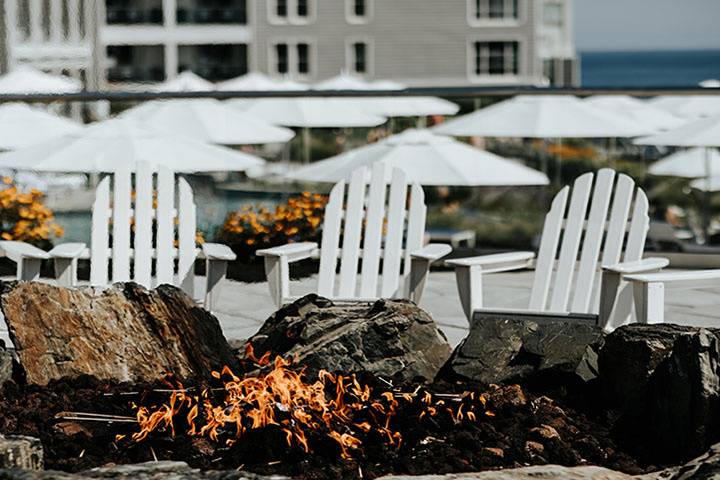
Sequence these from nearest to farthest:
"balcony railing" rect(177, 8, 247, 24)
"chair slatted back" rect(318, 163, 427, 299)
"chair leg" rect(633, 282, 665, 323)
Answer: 1. "chair leg" rect(633, 282, 665, 323)
2. "chair slatted back" rect(318, 163, 427, 299)
3. "balcony railing" rect(177, 8, 247, 24)

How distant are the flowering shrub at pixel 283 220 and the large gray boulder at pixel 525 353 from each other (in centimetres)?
397

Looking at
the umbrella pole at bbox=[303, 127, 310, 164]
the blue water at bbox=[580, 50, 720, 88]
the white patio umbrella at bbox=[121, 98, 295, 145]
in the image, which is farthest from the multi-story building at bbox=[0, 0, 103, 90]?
the blue water at bbox=[580, 50, 720, 88]

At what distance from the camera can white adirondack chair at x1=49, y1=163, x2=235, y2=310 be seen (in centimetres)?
643

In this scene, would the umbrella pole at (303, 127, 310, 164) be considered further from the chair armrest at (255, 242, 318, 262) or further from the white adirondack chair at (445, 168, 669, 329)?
the white adirondack chair at (445, 168, 669, 329)

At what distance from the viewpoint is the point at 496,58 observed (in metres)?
75.4

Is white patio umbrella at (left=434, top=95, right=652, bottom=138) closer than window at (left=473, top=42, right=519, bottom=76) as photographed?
Yes

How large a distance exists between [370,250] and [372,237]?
0.08 metres

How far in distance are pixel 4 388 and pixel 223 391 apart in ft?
2.73

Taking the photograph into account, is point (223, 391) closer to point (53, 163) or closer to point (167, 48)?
point (53, 163)

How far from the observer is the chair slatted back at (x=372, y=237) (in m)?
6.58

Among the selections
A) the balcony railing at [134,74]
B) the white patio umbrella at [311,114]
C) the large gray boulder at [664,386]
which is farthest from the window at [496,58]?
the large gray boulder at [664,386]

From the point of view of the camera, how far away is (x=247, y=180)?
938 centimetres

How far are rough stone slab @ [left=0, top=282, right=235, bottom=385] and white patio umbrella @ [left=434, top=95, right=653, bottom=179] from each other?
7212 millimetres

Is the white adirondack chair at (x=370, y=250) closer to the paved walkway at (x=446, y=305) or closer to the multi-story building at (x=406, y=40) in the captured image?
the paved walkway at (x=446, y=305)
